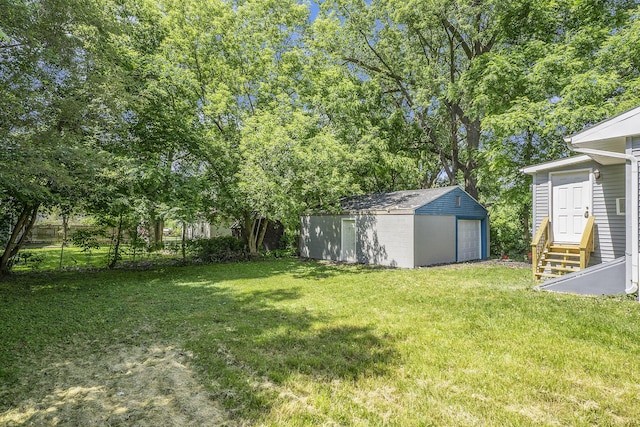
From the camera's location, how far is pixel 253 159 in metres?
11.5

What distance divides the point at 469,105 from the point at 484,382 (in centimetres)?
1419

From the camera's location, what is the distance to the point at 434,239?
1227 centimetres

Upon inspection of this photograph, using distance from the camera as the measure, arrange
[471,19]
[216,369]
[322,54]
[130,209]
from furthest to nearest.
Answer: [322,54], [471,19], [130,209], [216,369]

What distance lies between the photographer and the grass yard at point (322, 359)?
288 centimetres

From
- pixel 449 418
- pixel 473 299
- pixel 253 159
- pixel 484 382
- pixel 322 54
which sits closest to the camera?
pixel 449 418

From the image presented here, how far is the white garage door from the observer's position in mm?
13562

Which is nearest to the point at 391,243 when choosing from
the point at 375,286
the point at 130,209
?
the point at 375,286

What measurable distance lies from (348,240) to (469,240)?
17.0 feet

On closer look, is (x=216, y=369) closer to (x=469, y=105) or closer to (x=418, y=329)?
(x=418, y=329)

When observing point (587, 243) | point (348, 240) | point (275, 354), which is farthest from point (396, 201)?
point (275, 354)

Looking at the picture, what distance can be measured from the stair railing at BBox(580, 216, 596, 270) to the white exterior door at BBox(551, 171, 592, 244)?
0.42 m

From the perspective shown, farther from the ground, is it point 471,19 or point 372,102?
point 471,19

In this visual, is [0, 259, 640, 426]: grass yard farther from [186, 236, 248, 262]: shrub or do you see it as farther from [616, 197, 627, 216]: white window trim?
[186, 236, 248, 262]: shrub

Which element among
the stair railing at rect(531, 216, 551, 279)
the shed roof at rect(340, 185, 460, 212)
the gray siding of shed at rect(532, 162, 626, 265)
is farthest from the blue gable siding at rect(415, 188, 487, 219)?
the gray siding of shed at rect(532, 162, 626, 265)
